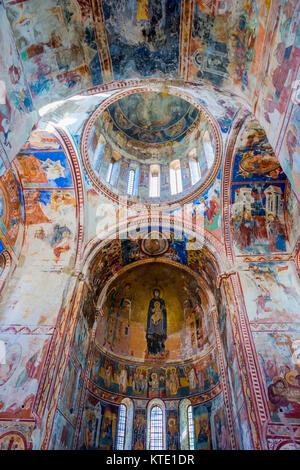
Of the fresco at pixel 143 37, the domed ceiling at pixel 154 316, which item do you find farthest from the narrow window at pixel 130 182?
the fresco at pixel 143 37

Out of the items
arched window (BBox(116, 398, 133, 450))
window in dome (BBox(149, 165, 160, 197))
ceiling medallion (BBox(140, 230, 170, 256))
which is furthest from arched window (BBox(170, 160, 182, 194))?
arched window (BBox(116, 398, 133, 450))

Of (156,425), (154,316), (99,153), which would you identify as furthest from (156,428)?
(99,153)

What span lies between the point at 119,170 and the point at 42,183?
13.5 feet

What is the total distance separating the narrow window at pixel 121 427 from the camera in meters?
12.6

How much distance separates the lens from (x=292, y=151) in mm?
5492

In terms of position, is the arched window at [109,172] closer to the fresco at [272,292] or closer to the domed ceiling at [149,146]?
the domed ceiling at [149,146]

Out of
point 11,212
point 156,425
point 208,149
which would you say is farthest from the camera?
point 208,149

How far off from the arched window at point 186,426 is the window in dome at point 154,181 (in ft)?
32.5

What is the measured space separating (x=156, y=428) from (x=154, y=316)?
17.5 ft

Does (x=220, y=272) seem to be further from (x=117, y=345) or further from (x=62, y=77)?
(x=62, y=77)

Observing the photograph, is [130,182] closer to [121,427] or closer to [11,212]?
[11,212]

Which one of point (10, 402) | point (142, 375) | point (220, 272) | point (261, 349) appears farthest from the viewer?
point (142, 375)

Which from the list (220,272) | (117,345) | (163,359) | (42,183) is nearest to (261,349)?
(220,272)

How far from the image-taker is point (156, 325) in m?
16.5
